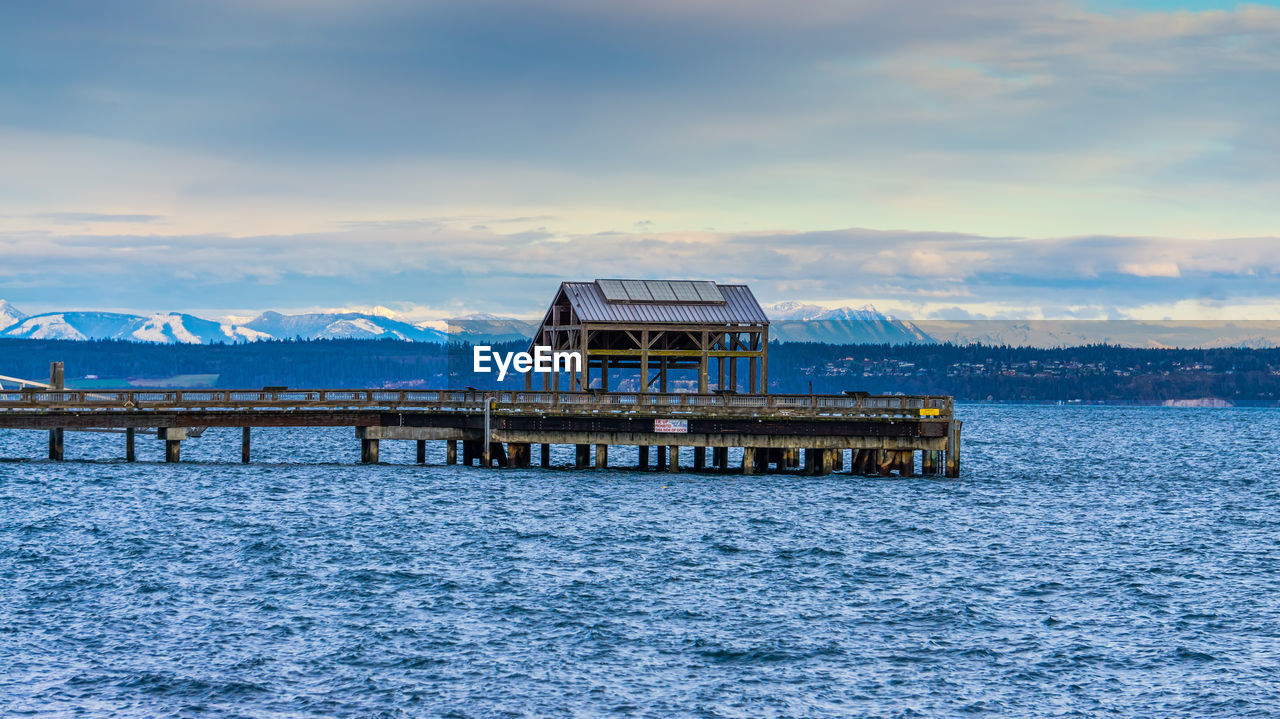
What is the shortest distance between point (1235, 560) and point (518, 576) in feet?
86.0

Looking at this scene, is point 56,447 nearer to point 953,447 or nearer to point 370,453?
point 370,453

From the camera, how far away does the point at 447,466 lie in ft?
246

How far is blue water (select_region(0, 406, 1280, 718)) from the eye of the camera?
2797cm

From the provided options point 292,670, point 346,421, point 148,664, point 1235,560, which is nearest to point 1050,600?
point 1235,560

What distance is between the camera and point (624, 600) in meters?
37.9

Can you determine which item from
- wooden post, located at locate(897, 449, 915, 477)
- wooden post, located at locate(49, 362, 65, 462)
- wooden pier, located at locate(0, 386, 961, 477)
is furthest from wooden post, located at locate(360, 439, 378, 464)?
wooden post, located at locate(897, 449, 915, 477)

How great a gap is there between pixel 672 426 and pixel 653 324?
10.1 m

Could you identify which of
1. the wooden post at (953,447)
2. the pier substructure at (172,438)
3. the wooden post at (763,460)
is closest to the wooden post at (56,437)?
the pier substructure at (172,438)

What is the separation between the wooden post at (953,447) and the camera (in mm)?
68250

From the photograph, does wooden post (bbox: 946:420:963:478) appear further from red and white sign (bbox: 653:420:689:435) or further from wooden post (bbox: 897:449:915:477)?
red and white sign (bbox: 653:420:689:435)

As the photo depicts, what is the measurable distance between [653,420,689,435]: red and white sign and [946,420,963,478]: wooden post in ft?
43.4

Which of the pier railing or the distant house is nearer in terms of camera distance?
the pier railing

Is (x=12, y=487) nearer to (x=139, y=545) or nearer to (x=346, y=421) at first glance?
(x=346, y=421)

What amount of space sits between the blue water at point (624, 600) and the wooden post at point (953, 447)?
1741mm
